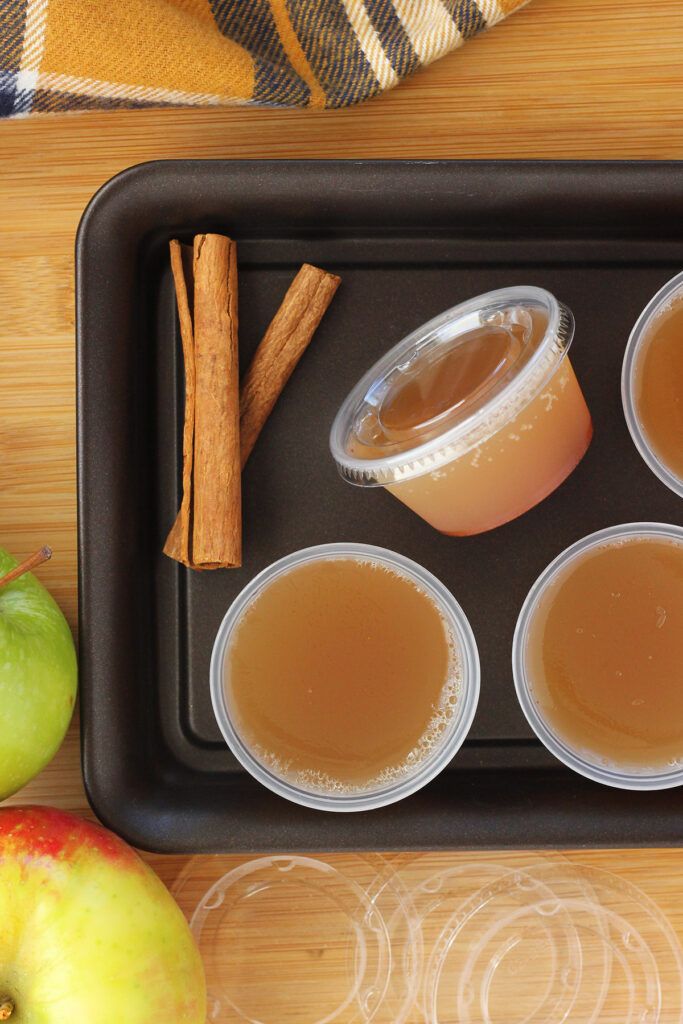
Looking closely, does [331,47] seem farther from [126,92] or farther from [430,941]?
[430,941]

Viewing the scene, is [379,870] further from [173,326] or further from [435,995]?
[173,326]

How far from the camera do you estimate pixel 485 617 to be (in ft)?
2.98

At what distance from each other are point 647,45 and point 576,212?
0.22 meters

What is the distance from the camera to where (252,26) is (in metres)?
0.89

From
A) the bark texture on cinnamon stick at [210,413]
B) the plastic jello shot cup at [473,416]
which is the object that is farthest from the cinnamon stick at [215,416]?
the plastic jello shot cup at [473,416]

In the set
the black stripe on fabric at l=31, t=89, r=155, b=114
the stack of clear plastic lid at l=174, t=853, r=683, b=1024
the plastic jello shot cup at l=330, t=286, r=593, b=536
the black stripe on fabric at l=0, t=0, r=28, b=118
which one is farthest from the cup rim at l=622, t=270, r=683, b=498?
the black stripe on fabric at l=0, t=0, r=28, b=118

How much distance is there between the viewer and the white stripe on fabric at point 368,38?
88cm

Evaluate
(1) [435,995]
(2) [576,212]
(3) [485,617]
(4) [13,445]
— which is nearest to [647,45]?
(2) [576,212]

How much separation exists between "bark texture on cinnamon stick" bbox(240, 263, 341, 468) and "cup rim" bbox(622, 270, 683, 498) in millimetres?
304

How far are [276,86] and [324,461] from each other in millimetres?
375

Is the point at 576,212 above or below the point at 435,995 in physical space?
above

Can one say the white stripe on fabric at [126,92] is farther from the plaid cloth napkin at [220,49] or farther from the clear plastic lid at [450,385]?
the clear plastic lid at [450,385]

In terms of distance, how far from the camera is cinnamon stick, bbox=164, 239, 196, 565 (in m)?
0.88

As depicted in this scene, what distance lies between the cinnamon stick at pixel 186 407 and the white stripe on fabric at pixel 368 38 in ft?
0.87
